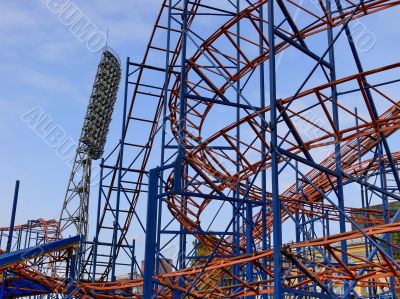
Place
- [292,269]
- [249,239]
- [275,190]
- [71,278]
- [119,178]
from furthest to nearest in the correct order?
[119,178]
[71,278]
[249,239]
[292,269]
[275,190]

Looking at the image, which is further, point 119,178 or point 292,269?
point 119,178

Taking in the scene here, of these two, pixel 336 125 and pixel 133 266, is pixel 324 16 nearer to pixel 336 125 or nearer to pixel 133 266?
pixel 336 125

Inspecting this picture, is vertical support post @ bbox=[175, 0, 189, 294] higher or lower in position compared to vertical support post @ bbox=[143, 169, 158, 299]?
higher

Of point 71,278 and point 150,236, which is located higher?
point 150,236

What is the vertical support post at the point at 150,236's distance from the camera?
33.3ft

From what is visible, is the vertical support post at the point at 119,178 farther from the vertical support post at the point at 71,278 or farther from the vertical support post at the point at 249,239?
the vertical support post at the point at 249,239

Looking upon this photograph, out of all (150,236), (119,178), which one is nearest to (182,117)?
(150,236)

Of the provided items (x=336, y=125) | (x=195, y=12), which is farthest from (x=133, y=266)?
(x=336, y=125)

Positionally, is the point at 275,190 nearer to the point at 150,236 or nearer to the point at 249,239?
the point at 150,236

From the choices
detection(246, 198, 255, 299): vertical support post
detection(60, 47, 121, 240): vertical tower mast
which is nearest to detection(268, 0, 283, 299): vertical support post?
detection(246, 198, 255, 299): vertical support post

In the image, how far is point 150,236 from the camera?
1042cm

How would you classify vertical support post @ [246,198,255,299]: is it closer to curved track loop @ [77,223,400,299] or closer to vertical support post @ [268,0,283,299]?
curved track loop @ [77,223,400,299]

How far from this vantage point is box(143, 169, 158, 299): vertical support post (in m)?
10.1

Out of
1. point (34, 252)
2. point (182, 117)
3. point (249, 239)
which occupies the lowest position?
point (249, 239)
